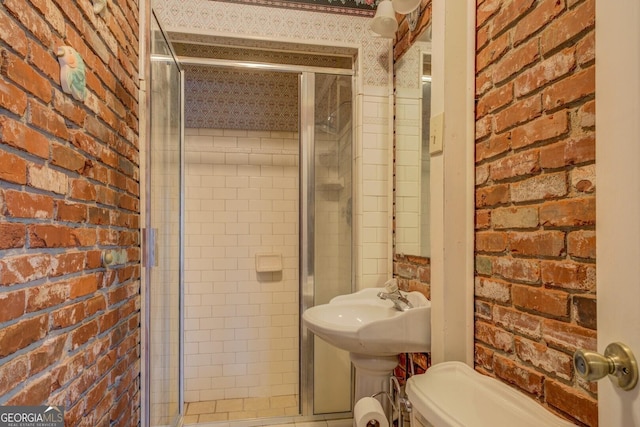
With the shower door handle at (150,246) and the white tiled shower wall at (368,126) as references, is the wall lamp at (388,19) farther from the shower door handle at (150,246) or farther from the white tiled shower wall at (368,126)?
the shower door handle at (150,246)

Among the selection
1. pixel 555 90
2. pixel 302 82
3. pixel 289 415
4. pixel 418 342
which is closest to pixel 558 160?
pixel 555 90

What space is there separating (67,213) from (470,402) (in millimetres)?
1252

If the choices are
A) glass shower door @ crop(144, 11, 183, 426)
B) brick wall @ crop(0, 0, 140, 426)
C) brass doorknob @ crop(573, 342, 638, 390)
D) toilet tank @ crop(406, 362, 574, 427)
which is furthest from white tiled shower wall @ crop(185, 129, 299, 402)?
brass doorknob @ crop(573, 342, 638, 390)

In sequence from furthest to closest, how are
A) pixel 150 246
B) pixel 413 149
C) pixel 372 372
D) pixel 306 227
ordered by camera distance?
pixel 306 227, pixel 413 149, pixel 372 372, pixel 150 246

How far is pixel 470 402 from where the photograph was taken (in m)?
0.97

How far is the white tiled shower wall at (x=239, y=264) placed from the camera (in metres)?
2.64

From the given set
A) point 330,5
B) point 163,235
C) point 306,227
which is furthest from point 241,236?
point 330,5

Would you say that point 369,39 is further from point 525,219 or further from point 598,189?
point 598,189

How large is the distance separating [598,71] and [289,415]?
2.39m

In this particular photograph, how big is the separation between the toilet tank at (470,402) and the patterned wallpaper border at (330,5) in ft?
6.58

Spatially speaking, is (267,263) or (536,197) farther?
(267,263)

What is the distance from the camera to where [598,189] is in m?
0.67

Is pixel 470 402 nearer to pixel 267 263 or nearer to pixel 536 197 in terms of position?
pixel 536 197

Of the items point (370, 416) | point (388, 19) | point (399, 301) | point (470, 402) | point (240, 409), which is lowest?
point (240, 409)
